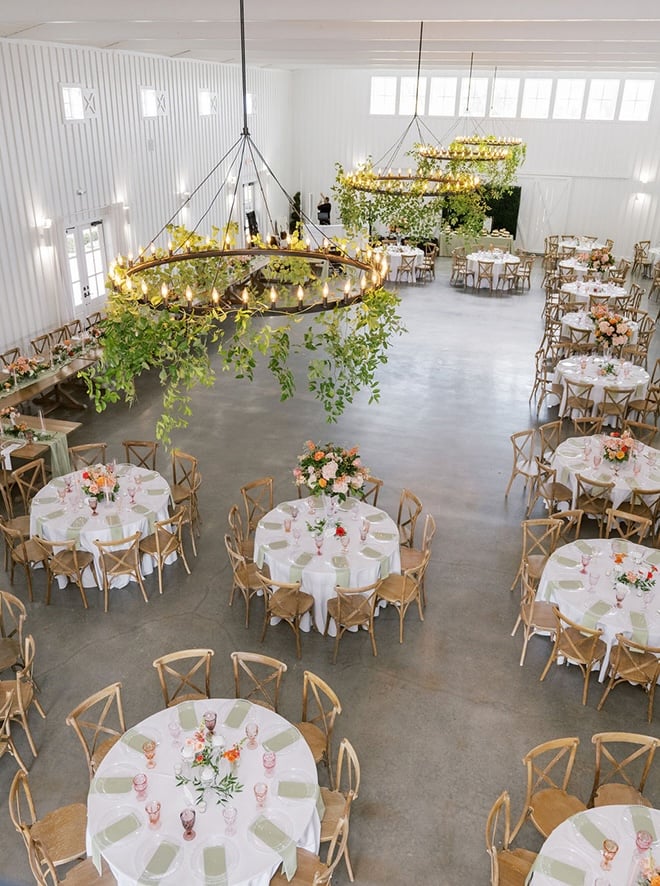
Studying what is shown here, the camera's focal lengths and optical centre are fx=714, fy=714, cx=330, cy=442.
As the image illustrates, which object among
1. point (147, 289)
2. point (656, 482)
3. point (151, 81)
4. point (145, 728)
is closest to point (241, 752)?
point (145, 728)

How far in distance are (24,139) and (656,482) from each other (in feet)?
34.3

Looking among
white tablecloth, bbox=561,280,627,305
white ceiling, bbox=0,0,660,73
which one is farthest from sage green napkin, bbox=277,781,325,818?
white tablecloth, bbox=561,280,627,305

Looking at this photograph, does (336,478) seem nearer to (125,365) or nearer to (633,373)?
(125,365)

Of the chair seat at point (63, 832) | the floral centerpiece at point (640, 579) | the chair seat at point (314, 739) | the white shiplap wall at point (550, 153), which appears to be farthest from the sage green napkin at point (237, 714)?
the white shiplap wall at point (550, 153)

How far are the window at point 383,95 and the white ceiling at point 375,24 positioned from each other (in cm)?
1267

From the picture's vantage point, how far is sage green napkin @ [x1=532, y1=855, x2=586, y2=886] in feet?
13.2

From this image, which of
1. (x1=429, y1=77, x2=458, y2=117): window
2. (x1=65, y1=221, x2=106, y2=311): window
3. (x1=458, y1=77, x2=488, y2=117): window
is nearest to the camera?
(x1=65, y1=221, x2=106, y2=311): window

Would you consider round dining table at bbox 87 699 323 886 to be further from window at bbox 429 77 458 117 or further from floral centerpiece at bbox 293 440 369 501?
window at bbox 429 77 458 117

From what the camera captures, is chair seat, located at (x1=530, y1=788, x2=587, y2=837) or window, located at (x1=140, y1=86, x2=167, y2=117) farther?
window, located at (x1=140, y1=86, x2=167, y2=117)

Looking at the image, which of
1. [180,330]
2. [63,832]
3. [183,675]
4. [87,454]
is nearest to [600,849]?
[63,832]

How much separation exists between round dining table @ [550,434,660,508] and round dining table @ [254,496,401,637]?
8.65 ft

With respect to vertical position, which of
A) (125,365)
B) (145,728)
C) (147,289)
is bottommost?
(145,728)

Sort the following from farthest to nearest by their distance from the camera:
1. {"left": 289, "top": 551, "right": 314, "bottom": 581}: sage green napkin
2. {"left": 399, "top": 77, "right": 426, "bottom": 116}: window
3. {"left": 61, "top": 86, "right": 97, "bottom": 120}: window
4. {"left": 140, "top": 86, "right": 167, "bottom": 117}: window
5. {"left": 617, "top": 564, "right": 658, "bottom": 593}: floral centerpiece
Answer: {"left": 399, "top": 77, "right": 426, "bottom": 116}: window → {"left": 140, "top": 86, "right": 167, "bottom": 117}: window → {"left": 61, "top": 86, "right": 97, "bottom": 120}: window → {"left": 289, "top": 551, "right": 314, "bottom": 581}: sage green napkin → {"left": 617, "top": 564, "right": 658, "bottom": 593}: floral centerpiece

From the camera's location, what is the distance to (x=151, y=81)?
48.5 ft
